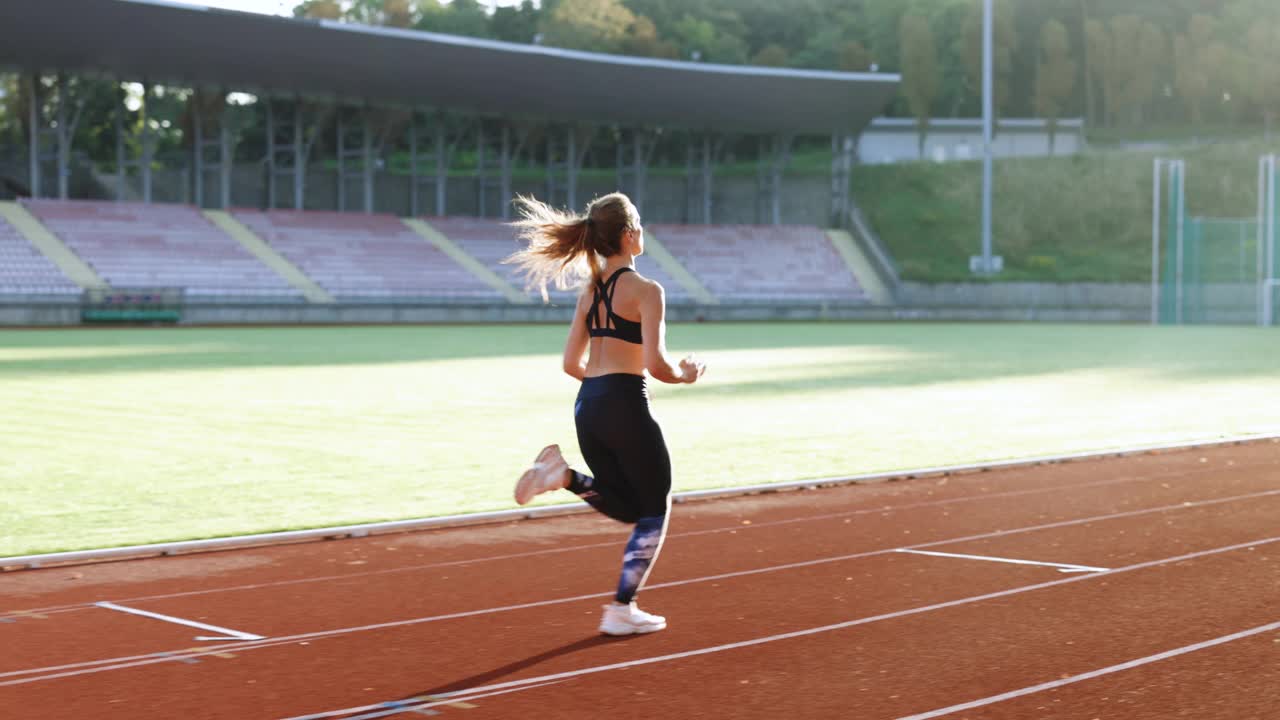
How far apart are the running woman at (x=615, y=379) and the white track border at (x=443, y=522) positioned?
3.28 metres

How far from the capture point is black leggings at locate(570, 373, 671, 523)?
643cm

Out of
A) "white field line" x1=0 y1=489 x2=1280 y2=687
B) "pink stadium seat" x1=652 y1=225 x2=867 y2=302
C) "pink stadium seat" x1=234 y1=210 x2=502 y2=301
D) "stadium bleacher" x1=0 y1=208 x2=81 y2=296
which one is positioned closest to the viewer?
"white field line" x1=0 y1=489 x2=1280 y2=687

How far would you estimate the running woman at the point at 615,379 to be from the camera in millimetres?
6398

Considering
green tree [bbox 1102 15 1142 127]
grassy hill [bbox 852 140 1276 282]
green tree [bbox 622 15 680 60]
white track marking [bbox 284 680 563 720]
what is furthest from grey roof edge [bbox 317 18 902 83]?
white track marking [bbox 284 680 563 720]

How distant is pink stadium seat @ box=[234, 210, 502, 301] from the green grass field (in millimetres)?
19763

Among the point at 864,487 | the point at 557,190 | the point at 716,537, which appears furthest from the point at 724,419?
the point at 557,190

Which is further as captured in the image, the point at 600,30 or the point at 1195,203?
the point at 600,30

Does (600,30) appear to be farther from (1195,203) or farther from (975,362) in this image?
(975,362)

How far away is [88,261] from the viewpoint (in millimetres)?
49812

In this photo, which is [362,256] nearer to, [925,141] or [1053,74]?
[925,141]

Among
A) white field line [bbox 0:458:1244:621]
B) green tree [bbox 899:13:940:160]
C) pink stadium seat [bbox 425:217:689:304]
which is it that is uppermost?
green tree [bbox 899:13:940:160]

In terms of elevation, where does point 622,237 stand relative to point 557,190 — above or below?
below

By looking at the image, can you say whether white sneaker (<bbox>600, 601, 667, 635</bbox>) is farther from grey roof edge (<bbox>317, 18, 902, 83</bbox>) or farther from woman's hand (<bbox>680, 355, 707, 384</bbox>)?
grey roof edge (<bbox>317, 18, 902, 83</bbox>)

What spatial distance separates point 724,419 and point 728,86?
51.6 metres
